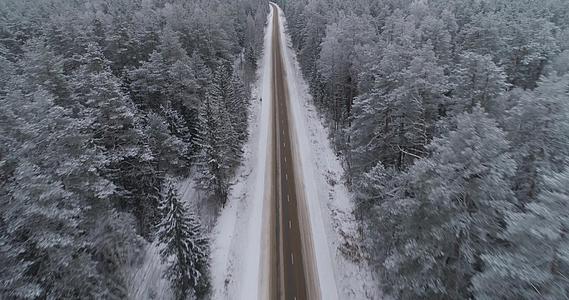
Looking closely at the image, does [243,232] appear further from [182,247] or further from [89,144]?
[89,144]

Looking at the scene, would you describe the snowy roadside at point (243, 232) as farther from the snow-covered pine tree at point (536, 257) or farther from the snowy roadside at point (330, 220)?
the snow-covered pine tree at point (536, 257)

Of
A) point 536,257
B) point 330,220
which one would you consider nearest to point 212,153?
point 330,220

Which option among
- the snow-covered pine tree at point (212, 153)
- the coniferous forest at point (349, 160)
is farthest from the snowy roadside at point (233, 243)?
the snow-covered pine tree at point (212, 153)

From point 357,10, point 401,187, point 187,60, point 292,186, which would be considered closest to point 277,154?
point 292,186

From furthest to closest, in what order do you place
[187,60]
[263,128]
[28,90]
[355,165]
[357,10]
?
[357,10], [263,128], [187,60], [355,165], [28,90]

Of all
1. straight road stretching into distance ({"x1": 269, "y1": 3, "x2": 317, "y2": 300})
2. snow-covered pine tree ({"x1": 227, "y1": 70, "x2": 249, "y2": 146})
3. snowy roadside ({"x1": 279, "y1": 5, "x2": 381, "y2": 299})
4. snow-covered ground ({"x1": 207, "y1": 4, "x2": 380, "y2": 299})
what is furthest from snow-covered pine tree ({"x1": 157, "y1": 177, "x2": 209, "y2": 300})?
snow-covered pine tree ({"x1": 227, "y1": 70, "x2": 249, "y2": 146})

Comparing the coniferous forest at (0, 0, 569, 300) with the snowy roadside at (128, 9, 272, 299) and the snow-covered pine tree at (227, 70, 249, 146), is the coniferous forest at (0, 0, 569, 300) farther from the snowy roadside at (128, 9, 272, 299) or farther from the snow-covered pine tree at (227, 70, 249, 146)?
the snowy roadside at (128, 9, 272, 299)

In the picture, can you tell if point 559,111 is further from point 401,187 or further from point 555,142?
point 401,187
